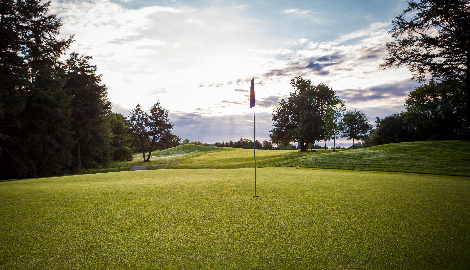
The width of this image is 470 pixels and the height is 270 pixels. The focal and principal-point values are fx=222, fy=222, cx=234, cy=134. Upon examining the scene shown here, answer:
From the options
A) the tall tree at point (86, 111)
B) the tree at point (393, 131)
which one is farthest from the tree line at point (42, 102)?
the tree at point (393, 131)

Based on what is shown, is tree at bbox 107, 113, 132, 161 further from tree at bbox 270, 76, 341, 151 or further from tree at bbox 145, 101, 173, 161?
tree at bbox 270, 76, 341, 151

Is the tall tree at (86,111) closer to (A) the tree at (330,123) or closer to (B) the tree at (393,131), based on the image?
(A) the tree at (330,123)

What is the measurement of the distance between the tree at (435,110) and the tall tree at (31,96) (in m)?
57.4

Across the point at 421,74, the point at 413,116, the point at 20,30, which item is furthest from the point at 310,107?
the point at 20,30

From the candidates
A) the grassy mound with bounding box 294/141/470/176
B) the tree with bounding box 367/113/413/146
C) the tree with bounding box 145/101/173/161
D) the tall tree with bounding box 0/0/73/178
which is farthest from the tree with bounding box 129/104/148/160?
the tree with bounding box 367/113/413/146

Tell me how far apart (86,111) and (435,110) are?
60.9 metres

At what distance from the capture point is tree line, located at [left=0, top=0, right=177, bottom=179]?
17.5m

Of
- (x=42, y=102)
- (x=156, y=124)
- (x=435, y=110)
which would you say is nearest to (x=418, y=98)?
(x=435, y=110)

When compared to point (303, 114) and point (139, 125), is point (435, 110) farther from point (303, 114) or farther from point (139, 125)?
point (139, 125)

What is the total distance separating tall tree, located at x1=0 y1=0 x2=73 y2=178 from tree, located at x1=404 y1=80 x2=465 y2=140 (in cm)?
5741

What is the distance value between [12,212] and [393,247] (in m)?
7.70

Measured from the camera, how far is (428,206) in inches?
214

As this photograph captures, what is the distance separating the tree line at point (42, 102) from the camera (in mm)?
17516

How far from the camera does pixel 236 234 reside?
358 cm
